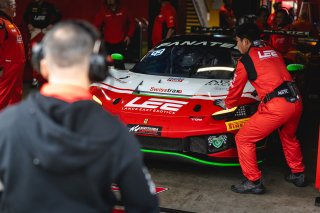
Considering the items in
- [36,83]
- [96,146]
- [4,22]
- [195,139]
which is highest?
[96,146]

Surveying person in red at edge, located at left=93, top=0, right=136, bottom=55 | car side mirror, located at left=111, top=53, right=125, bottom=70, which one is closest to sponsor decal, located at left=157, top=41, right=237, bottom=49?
car side mirror, located at left=111, top=53, right=125, bottom=70

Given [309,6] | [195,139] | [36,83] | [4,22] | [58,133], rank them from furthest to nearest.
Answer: [309,6]
[36,83]
[4,22]
[195,139]
[58,133]

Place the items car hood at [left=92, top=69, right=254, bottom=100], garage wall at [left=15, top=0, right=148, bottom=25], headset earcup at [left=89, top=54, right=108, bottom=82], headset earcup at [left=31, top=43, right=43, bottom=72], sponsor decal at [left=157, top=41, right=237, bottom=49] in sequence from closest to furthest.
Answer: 1. headset earcup at [left=89, top=54, right=108, bottom=82]
2. headset earcup at [left=31, top=43, right=43, bottom=72]
3. car hood at [left=92, top=69, right=254, bottom=100]
4. sponsor decal at [left=157, top=41, right=237, bottom=49]
5. garage wall at [left=15, top=0, right=148, bottom=25]

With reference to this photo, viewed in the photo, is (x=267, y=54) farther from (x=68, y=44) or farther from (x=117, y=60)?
(x=68, y=44)

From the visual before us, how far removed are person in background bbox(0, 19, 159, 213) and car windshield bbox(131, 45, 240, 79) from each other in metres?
4.62

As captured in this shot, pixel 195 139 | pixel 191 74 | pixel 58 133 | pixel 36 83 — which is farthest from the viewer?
pixel 36 83

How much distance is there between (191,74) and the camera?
632 centimetres

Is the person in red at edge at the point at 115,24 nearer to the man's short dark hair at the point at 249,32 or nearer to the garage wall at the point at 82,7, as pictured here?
the garage wall at the point at 82,7

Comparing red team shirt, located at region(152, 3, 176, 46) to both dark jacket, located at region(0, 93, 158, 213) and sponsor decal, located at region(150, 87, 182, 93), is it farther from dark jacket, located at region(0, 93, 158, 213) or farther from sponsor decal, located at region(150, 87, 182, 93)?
dark jacket, located at region(0, 93, 158, 213)

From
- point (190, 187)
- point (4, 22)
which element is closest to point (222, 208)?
point (190, 187)

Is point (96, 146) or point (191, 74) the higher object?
point (96, 146)

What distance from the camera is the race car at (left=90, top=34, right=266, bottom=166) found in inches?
205

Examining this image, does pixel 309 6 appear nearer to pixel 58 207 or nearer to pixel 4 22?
pixel 4 22

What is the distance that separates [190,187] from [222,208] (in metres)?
0.59
